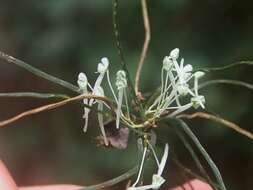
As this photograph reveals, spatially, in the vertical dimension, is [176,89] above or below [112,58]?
below

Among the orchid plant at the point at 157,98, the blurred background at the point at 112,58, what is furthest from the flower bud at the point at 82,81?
the blurred background at the point at 112,58

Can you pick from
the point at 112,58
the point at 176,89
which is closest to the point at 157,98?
the point at 176,89

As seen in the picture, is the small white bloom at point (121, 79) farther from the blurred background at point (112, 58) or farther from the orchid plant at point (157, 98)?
the blurred background at point (112, 58)

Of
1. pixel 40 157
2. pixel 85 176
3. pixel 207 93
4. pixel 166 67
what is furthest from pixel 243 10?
pixel 166 67

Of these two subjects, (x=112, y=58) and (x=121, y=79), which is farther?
(x=112, y=58)

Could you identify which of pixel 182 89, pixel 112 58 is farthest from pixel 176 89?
pixel 112 58

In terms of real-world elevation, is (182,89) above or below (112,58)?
below

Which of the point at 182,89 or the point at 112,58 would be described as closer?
the point at 182,89

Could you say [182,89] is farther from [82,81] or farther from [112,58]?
[112,58]

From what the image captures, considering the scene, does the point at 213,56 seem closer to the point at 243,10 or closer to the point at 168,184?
the point at 243,10

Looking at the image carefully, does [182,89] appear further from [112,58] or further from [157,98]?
[112,58]
